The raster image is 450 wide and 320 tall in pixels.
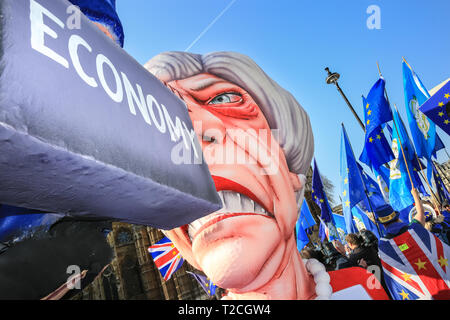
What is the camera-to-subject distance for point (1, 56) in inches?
14.4

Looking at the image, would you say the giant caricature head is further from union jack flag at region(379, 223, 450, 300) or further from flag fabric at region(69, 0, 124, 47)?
union jack flag at region(379, 223, 450, 300)

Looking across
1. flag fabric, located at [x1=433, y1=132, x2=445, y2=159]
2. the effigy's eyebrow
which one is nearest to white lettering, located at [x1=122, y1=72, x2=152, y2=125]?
the effigy's eyebrow

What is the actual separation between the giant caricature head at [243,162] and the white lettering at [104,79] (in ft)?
4.10

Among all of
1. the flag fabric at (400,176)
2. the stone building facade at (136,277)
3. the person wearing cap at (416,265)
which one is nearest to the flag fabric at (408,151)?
the flag fabric at (400,176)

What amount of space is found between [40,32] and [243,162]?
1589mm

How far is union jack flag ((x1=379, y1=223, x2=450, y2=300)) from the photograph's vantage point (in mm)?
2256

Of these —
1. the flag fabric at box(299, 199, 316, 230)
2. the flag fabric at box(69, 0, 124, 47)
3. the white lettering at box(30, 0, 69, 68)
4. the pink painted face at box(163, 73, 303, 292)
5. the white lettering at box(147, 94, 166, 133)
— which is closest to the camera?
the white lettering at box(30, 0, 69, 68)

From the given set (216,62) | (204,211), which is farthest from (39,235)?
(216,62)

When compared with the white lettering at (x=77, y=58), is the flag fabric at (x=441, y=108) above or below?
above

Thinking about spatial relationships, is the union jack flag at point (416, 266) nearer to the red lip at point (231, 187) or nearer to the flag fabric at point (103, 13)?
the red lip at point (231, 187)

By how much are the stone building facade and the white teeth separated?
13.8 metres

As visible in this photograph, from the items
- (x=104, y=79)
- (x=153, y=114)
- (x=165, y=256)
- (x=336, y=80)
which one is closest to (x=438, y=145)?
(x=336, y=80)

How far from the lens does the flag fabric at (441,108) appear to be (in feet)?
11.2
